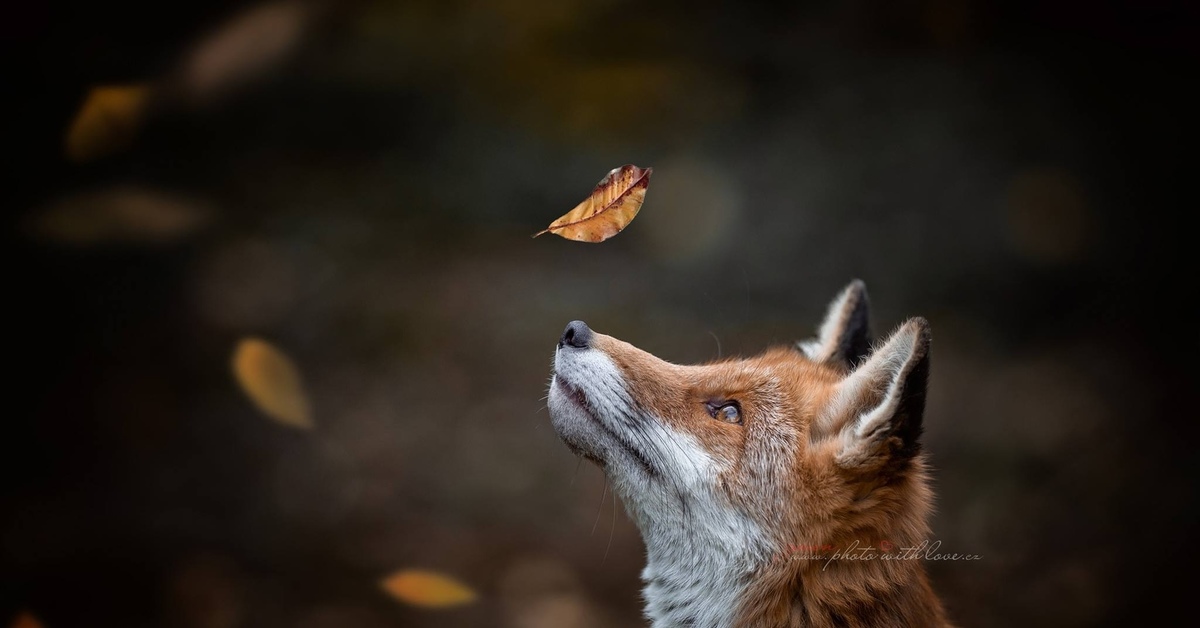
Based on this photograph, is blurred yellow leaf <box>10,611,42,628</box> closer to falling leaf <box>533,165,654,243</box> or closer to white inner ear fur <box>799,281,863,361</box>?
falling leaf <box>533,165,654,243</box>

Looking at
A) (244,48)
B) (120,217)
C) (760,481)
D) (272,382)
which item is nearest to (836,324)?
(760,481)

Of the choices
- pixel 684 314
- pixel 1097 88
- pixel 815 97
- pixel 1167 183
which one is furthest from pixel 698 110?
pixel 1167 183

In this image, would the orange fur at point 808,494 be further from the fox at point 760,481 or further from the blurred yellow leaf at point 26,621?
the blurred yellow leaf at point 26,621

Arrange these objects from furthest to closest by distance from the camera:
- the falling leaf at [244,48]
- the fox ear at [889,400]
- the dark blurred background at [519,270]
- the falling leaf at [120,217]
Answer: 1. the falling leaf at [244,48]
2. the dark blurred background at [519,270]
3. the falling leaf at [120,217]
4. the fox ear at [889,400]

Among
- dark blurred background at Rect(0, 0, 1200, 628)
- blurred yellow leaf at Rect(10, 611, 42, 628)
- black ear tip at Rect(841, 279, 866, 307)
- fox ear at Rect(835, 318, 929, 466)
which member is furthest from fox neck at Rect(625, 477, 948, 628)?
blurred yellow leaf at Rect(10, 611, 42, 628)

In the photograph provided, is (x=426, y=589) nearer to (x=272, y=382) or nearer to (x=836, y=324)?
(x=272, y=382)

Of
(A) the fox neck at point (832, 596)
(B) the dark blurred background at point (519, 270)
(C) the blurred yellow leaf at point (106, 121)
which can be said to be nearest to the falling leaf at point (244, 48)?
(B) the dark blurred background at point (519, 270)
